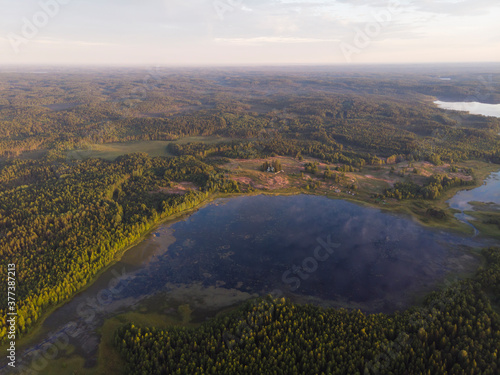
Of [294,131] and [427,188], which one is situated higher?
[294,131]

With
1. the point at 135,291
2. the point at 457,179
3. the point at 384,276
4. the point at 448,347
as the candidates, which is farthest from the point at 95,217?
the point at 457,179

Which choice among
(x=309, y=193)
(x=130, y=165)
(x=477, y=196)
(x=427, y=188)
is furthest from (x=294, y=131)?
(x=130, y=165)

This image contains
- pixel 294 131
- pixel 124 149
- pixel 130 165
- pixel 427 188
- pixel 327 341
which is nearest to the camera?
pixel 327 341

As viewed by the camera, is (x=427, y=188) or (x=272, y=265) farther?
(x=427, y=188)

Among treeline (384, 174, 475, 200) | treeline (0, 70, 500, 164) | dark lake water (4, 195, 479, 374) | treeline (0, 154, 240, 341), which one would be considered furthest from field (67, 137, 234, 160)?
treeline (384, 174, 475, 200)

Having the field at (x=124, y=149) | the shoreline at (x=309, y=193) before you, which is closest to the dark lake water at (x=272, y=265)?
the shoreline at (x=309, y=193)

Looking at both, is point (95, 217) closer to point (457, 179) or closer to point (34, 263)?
point (34, 263)

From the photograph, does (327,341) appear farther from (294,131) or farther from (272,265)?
(294,131)

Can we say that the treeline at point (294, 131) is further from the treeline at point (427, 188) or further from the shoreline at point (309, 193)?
the shoreline at point (309, 193)
